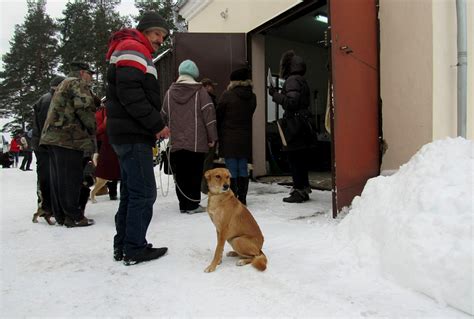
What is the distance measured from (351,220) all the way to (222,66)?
170 inches

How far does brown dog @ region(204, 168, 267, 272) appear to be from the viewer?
9.85 ft

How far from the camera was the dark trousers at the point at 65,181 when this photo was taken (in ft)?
14.5

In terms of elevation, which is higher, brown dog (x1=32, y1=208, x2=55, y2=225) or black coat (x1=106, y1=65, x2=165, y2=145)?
black coat (x1=106, y1=65, x2=165, y2=145)

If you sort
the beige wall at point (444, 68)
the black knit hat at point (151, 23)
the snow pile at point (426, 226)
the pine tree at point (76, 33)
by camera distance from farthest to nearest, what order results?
the pine tree at point (76, 33), the beige wall at point (444, 68), the black knit hat at point (151, 23), the snow pile at point (426, 226)

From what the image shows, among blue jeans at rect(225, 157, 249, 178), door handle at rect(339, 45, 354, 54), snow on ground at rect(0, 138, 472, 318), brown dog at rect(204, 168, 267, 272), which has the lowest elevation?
snow on ground at rect(0, 138, 472, 318)

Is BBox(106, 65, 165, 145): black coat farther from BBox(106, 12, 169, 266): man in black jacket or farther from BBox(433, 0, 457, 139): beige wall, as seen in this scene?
BBox(433, 0, 457, 139): beige wall

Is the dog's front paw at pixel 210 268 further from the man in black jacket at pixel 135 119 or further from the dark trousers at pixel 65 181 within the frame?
the dark trousers at pixel 65 181

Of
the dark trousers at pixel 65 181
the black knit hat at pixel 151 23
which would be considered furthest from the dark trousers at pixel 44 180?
the black knit hat at pixel 151 23

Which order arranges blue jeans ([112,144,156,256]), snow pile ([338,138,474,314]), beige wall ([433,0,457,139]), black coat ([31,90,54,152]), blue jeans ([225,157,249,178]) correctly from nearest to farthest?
snow pile ([338,138,474,314]) → blue jeans ([112,144,156,256]) → beige wall ([433,0,457,139]) → black coat ([31,90,54,152]) → blue jeans ([225,157,249,178])

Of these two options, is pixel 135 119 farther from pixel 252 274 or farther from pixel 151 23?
pixel 252 274

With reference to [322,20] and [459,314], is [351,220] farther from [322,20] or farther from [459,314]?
[322,20]

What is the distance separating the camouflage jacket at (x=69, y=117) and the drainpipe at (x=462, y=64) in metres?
4.38

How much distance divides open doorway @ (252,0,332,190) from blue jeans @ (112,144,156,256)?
410cm

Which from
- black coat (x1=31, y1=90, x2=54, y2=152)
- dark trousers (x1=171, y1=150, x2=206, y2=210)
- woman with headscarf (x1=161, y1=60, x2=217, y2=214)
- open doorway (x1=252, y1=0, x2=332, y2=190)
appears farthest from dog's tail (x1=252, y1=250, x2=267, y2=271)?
open doorway (x1=252, y1=0, x2=332, y2=190)
